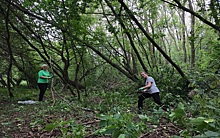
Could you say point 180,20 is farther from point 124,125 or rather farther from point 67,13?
point 124,125

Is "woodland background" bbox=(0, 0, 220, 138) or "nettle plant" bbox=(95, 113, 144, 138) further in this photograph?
"woodland background" bbox=(0, 0, 220, 138)

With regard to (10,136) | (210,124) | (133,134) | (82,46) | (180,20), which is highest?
(180,20)

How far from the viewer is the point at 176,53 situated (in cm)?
2422

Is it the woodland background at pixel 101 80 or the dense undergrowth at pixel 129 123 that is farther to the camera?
the woodland background at pixel 101 80

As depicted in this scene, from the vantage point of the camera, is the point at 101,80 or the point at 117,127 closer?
the point at 117,127

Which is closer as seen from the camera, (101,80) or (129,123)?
(129,123)

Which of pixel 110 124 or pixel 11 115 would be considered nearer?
pixel 110 124

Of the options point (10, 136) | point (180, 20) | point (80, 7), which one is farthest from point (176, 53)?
point (10, 136)

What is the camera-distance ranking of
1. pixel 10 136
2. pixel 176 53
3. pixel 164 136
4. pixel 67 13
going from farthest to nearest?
pixel 176 53
pixel 67 13
pixel 10 136
pixel 164 136

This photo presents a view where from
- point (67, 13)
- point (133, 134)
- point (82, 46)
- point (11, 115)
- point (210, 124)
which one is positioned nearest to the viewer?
point (210, 124)

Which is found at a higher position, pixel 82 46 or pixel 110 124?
pixel 82 46

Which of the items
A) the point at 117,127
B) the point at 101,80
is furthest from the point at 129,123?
the point at 101,80

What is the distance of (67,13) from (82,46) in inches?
105

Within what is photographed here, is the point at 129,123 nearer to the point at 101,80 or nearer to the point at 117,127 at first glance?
the point at 117,127
